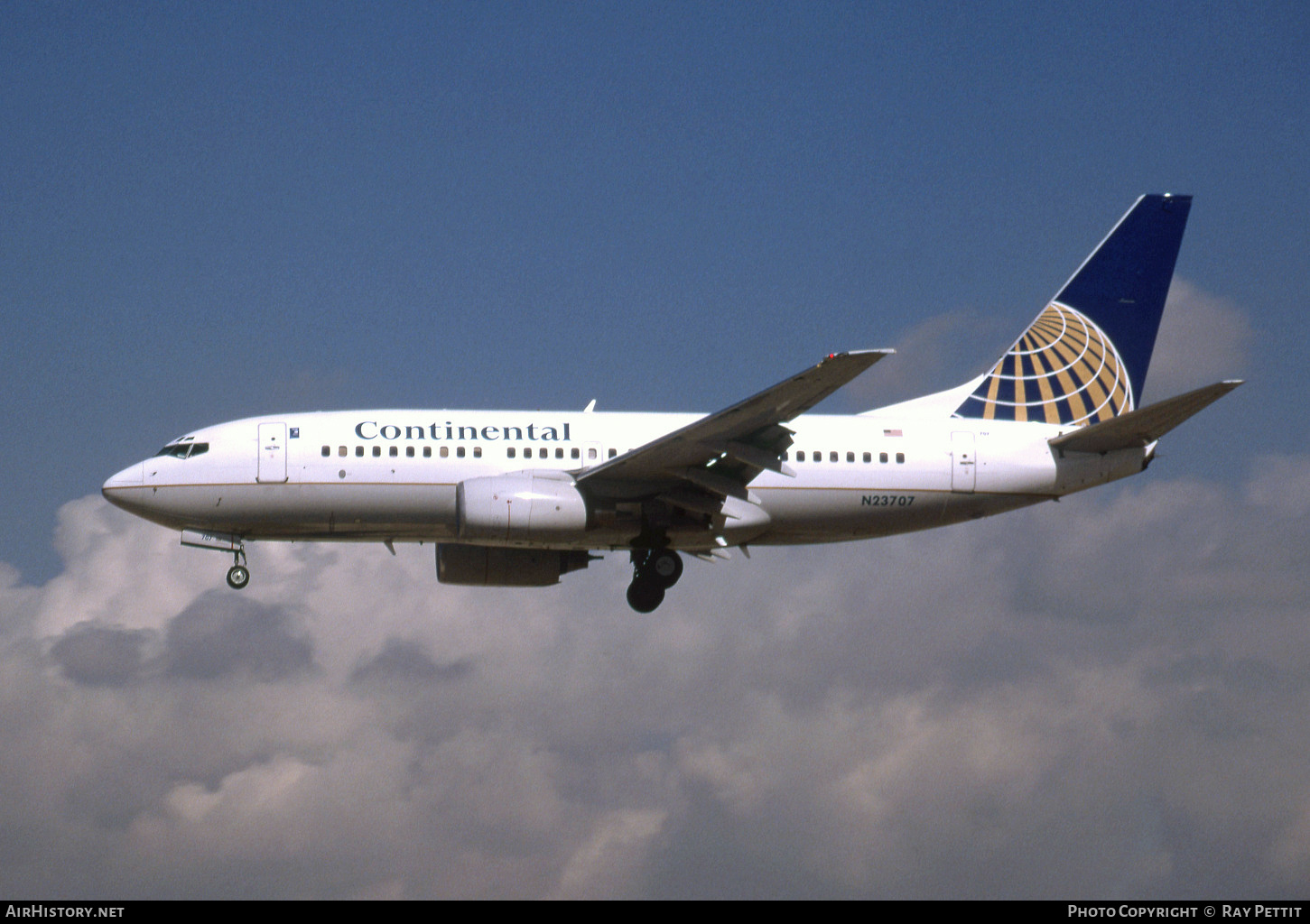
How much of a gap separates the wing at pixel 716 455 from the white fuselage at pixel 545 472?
1.93 ft

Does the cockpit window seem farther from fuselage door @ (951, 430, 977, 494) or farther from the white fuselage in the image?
fuselage door @ (951, 430, 977, 494)

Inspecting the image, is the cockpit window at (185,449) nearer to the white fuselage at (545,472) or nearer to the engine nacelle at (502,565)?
the white fuselage at (545,472)

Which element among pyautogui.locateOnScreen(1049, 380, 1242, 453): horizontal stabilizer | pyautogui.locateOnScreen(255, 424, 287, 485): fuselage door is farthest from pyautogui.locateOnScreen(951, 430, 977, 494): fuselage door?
pyautogui.locateOnScreen(255, 424, 287, 485): fuselage door

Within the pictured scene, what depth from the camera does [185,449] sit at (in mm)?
31859

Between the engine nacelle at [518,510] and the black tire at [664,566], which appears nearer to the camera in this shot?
the engine nacelle at [518,510]

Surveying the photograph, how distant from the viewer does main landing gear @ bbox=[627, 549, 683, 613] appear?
109ft

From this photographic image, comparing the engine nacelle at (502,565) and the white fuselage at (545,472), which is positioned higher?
the white fuselage at (545,472)

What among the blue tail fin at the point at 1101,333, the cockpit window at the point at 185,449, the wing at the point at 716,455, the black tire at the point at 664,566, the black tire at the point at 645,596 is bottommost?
the black tire at the point at 645,596

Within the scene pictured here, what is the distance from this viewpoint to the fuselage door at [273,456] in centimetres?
3109

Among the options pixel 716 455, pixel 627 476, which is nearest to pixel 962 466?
pixel 716 455

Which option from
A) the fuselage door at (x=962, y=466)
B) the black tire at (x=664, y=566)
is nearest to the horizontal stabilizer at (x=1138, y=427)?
the fuselage door at (x=962, y=466)

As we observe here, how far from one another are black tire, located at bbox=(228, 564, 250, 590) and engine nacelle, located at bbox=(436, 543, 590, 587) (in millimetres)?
4303
